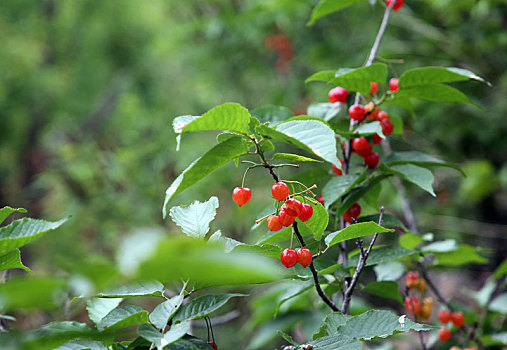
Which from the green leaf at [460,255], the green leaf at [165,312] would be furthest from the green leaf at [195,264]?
the green leaf at [460,255]

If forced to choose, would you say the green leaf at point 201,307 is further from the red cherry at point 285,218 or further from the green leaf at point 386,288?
the green leaf at point 386,288

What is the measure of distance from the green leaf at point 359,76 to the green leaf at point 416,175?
0.14m

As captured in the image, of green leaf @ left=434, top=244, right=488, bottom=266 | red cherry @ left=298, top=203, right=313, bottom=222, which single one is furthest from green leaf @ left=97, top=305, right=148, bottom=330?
green leaf @ left=434, top=244, right=488, bottom=266

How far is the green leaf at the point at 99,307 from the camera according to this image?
53cm

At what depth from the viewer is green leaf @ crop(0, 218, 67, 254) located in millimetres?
436

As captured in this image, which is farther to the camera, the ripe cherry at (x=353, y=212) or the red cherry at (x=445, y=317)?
the red cherry at (x=445, y=317)

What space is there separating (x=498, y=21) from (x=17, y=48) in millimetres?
5617

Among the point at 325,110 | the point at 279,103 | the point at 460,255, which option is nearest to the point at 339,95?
the point at 325,110

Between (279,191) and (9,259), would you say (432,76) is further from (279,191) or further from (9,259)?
(9,259)

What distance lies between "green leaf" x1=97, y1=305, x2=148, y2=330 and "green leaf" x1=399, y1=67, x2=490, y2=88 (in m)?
0.52

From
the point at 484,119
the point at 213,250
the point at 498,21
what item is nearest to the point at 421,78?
the point at 213,250

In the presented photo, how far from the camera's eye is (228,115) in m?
0.45

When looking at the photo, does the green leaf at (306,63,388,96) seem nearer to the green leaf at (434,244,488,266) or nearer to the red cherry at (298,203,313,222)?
the red cherry at (298,203,313,222)

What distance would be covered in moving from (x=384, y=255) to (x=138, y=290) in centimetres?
37
